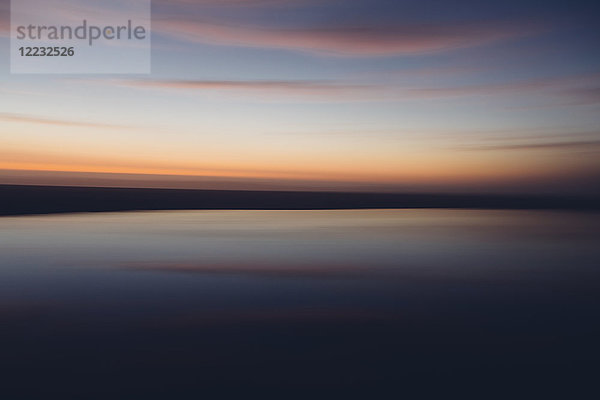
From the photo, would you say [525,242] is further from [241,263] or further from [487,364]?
[487,364]

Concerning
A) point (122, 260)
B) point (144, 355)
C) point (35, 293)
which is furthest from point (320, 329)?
point (122, 260)

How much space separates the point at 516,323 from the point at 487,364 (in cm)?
134

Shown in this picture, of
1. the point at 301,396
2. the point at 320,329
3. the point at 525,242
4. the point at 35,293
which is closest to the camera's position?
the point at 301,396

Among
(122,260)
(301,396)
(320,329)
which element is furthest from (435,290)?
(122,260)

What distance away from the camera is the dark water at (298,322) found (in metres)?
3.58

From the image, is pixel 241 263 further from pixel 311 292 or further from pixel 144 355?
pixel 144 355

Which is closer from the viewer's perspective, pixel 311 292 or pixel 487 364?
pixel 487 364

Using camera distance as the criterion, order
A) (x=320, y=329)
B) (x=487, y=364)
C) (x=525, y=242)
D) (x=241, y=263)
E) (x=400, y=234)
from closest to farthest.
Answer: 1. (x=487, y=364)
2. (x=320, y=329)
3. (x=241, y=263)
4. (x=525, y=242)
5. (x=400, y=234)

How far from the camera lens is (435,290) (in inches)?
262

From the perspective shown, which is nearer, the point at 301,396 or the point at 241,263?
the point at 301,396

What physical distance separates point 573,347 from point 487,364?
2.92 feet

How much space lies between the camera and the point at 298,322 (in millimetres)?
5094

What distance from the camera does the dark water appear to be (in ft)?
11.8

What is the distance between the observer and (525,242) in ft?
39.5
